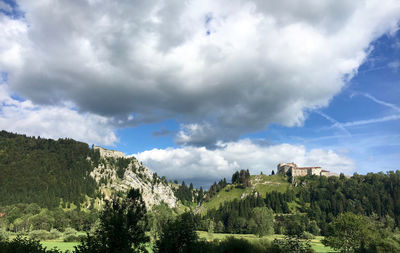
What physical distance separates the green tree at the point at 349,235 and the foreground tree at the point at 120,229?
3291 inches

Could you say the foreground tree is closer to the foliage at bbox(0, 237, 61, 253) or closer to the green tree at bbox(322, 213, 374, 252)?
the foliage at bbox(0, 237, 61, 253)

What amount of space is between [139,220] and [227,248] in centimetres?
2144

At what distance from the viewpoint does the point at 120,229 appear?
3709 centimetres

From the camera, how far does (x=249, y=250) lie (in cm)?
5241

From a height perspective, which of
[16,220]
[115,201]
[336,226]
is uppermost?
[115,201]

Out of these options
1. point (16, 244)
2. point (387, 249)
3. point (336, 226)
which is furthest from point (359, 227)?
point (16, 244)

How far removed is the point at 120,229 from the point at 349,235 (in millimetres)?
95754

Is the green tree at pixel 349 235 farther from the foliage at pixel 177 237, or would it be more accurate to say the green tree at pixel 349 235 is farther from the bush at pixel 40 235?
the bush at pixel 40 235

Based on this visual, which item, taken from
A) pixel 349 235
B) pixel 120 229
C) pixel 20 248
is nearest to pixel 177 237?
pixel 120 229

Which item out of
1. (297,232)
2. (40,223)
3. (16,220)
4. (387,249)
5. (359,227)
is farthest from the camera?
(16,220)

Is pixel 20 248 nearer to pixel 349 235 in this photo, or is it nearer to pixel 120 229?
pixel 120 229

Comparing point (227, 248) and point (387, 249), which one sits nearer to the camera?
point (227, 248)

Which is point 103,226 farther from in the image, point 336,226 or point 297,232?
point 336,226

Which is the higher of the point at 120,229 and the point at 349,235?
the point at 120,229
